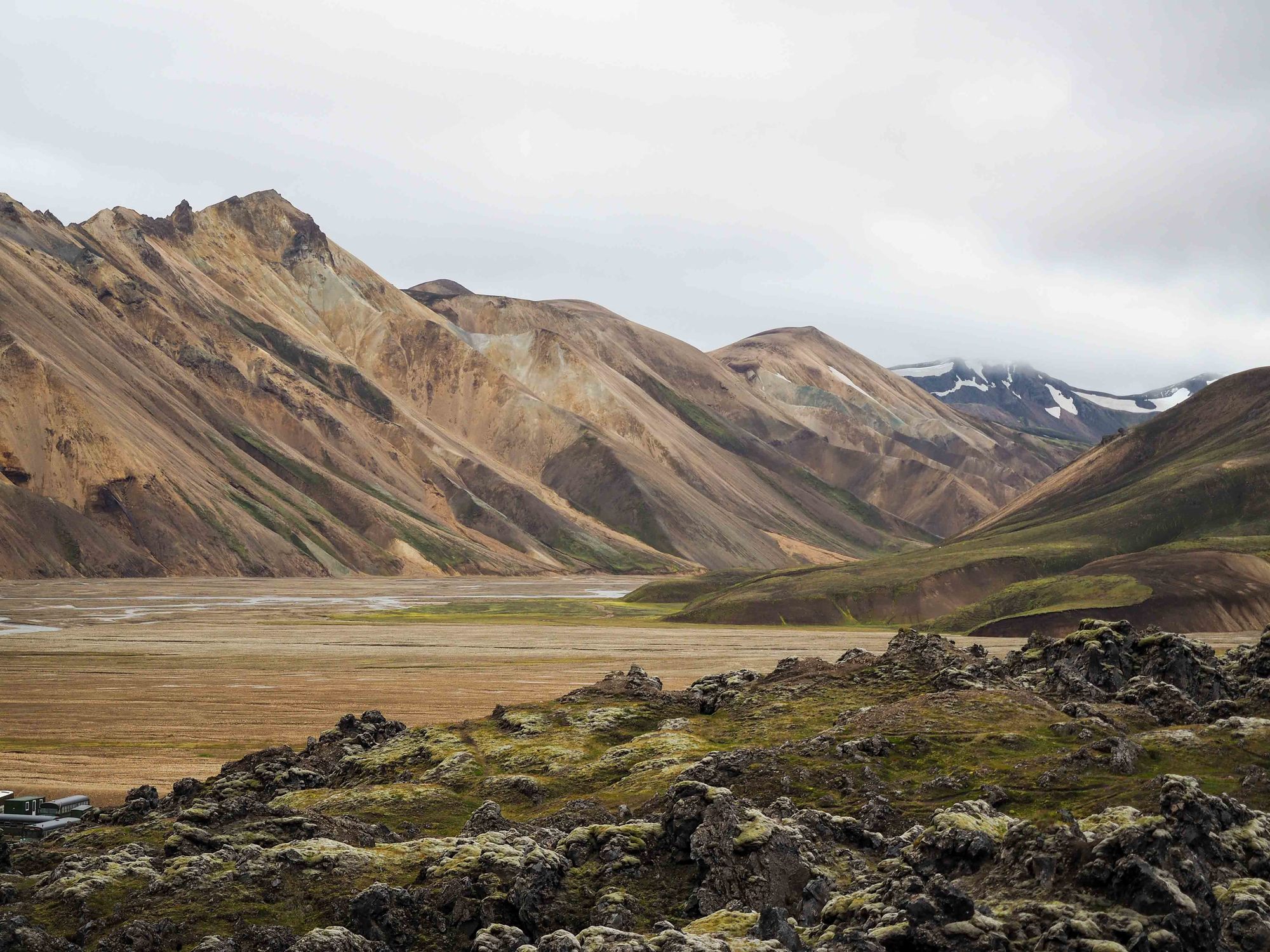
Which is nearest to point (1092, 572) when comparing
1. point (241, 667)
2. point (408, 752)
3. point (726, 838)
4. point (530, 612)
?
point (530, 612)

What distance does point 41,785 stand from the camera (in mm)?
43312

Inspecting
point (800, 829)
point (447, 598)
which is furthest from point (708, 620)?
point (800, 829)

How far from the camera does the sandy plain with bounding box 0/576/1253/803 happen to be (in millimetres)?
53375

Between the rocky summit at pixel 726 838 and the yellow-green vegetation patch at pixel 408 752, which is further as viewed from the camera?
the yellow-green vegetation patch at pixel 408 752

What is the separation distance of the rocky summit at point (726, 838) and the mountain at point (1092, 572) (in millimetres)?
93041

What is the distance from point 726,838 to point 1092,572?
132m

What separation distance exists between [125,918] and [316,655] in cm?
7787

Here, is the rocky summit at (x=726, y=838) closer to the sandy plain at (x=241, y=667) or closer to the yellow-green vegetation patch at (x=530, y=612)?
the sandy plain at (x=241, y=667)

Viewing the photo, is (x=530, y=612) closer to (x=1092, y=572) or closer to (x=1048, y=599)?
(x=1048, y=599)

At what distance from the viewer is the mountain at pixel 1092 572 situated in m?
128

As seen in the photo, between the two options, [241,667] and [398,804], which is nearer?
[398,804]

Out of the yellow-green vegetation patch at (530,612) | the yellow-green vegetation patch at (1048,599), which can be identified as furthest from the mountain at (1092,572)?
the yellow-green vegetation patch at (530,612)

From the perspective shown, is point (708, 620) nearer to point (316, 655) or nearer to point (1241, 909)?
point (316, 655)

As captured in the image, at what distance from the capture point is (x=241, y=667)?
88.1m
